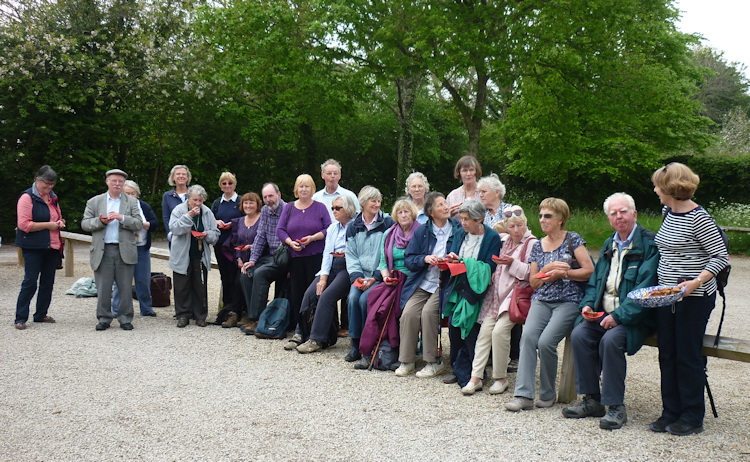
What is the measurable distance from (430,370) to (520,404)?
1.08 metres

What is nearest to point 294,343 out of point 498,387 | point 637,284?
point 498,387

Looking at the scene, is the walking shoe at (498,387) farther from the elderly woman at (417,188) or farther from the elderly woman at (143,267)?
the elderly woman at (143,267)

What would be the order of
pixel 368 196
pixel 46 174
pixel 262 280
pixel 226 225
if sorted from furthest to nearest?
pixel 226 225, pixel 46 174, pixel 262 280, pixel 368 196

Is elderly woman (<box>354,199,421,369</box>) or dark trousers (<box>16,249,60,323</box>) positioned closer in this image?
elderly woman (<box>354,199,421,369</box>)

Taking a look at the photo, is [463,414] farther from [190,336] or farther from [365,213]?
[190,336]

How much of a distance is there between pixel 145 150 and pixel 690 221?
16639mm

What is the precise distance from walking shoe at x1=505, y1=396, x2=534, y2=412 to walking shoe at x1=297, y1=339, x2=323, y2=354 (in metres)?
2.39

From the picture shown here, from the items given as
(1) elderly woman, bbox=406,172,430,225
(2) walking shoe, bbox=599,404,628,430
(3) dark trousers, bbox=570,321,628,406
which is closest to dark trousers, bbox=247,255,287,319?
(1) elderly woman, bbox=406,172,430,225

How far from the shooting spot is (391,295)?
5711 millimetres

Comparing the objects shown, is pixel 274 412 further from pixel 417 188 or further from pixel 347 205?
pixel 417 188

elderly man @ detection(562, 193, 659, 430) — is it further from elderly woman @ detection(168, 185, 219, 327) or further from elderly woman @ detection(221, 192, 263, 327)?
elderly woman @ detection(168, 185, 219, 327)

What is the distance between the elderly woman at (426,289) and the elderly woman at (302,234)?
60.4 inches

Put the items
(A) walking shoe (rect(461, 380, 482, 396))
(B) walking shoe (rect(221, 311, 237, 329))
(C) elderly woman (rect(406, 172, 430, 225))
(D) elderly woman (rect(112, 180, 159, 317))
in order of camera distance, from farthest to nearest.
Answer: (D) elderly woman (rect(112, 180, 159, 317)), (B) walking shoe (rect(221, 311, 237, 329)), (C) elderly woman (rect(406, 172, 430, 225)), (A) walking shoe (rect(461, 380, 482, 396))

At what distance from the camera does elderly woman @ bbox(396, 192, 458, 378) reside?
539 cm
